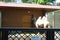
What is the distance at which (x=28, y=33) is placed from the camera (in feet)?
3.09

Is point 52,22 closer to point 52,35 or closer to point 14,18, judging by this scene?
point 14,18

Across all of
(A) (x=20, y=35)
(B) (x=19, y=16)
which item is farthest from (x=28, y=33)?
(B) (x=19, y=16)

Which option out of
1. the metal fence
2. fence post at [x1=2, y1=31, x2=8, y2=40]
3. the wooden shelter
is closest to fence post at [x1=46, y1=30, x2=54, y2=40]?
the metal fence

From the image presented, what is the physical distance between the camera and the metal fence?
913mm

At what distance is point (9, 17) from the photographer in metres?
9.84

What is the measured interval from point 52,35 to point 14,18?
29.6 ft

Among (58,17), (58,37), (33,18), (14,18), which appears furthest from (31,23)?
(58,37)

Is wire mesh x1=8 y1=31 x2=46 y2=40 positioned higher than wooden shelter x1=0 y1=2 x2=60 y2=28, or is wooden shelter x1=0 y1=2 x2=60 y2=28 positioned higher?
wire mesh x1=8 y1=31 x2=46 y2=40

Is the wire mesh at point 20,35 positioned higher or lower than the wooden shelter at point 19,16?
higher

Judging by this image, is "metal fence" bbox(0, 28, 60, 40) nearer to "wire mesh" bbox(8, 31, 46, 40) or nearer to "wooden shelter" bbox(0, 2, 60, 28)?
"wire mesh" bbox(8, 31, 46, 40)

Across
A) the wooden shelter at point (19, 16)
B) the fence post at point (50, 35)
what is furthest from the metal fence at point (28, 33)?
the wooden shelter at point (19, 16)

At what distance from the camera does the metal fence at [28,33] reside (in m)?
0.91

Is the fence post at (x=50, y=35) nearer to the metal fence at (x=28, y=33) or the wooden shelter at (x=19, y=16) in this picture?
the metal fence at (x=28, y=33)

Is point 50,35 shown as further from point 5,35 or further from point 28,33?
point 5,35
